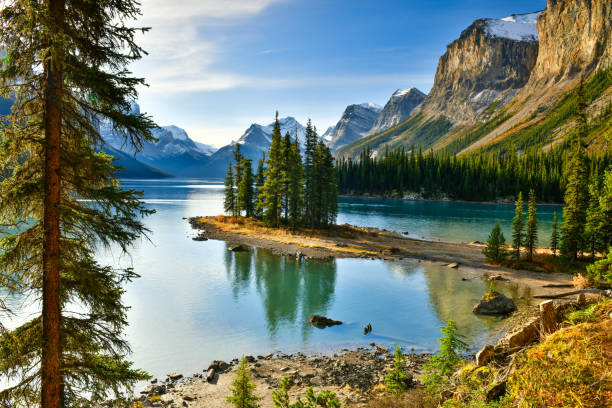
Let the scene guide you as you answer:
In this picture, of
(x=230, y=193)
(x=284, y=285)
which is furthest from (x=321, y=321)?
(x=230, y=193)

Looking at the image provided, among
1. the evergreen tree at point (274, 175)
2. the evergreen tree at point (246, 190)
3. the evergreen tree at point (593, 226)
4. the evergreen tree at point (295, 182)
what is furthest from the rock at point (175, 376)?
the evergreen tree at point (246, 190)

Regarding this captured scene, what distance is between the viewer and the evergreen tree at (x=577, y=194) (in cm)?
A: 3481

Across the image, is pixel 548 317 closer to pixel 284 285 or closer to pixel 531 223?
pixel 284 285

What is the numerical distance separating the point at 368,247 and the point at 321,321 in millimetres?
27426

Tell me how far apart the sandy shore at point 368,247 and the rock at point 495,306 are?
22.0 ft

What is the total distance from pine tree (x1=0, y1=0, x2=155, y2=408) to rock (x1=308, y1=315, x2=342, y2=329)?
691 inches

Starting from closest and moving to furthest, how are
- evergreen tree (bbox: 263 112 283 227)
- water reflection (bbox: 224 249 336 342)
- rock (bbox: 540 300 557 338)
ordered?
rock (bbox: 540 300 557 338)
water reflection (bbox: 224 249 336 342)
evergreen tree (bbox: 263 112 283 227)

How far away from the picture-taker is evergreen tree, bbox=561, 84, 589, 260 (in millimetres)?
34812

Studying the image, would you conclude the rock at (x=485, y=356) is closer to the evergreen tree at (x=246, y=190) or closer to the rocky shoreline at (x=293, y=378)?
the rocky shoreline at (x=293, y=378)

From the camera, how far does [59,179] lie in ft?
24.0

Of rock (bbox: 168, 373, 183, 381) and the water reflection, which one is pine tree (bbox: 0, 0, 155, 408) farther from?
the water reflection

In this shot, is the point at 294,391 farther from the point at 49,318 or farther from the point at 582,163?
the point at 582,163

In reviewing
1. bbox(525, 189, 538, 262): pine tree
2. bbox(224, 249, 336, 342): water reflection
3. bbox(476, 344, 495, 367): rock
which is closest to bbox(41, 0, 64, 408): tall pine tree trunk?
bbox(476, 344, 495, 367): rock

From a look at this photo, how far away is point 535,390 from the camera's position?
227 inches
